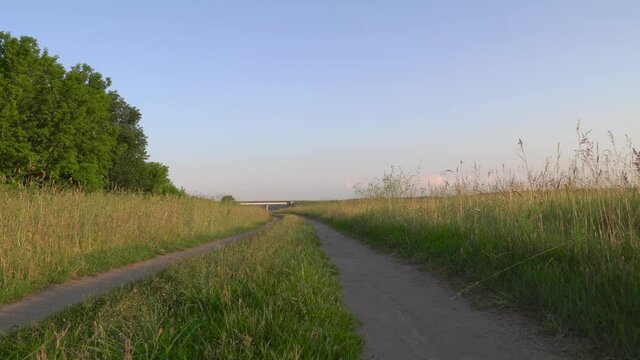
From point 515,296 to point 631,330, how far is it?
5.74 ft

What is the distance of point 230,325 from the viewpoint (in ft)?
13.6

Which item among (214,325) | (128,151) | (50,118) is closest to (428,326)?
(214,325)

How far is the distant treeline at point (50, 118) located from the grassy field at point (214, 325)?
1872cm

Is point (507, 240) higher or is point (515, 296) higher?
point (507, 240)

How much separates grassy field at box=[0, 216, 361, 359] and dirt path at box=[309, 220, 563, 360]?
0.41 m

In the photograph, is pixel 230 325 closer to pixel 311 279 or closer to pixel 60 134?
pixel 311 279

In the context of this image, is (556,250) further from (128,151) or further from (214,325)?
Answer: (128,151)

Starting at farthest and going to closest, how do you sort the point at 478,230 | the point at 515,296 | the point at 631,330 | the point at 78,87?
1. the point at 78,87
2. the point at 478,230
3. the point at 515,296
4. the point at 631,330

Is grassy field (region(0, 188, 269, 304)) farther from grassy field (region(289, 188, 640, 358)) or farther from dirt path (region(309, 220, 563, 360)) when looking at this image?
grassy field (region(289, 188, 640, 358))

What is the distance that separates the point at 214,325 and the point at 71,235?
27.3 ft

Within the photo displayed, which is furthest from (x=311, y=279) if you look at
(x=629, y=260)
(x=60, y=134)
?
(x=60, y=134)

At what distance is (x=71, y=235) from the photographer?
11.1 m

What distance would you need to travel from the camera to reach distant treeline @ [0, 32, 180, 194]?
2373 centimetres

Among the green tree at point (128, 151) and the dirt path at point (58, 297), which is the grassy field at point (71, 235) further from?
the green tree at point (128, 151)
